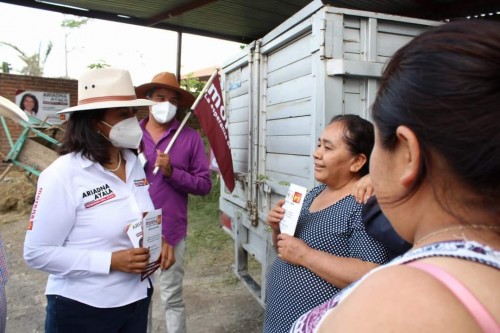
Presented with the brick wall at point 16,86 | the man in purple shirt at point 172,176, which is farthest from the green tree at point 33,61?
the man in purple shirt at point 172,176

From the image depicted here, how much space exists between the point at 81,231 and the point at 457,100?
160 cm

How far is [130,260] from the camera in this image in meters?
1.75

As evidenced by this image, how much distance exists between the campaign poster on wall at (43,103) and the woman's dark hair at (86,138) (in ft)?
23.8

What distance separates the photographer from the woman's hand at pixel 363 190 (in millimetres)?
1532

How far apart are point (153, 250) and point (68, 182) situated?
20.3 inches

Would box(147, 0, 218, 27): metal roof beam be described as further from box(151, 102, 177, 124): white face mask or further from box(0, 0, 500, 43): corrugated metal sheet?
box(151, 102, 177, 124): white face mask

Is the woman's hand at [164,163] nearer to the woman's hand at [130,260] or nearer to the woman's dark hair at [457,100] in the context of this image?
the woman's hand at [130,260]

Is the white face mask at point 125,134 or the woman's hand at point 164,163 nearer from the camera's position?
the white face mask at point 125,134

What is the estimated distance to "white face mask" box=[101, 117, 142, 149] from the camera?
1938 millimetres

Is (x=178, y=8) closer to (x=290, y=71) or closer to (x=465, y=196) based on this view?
(x=290, y=71)

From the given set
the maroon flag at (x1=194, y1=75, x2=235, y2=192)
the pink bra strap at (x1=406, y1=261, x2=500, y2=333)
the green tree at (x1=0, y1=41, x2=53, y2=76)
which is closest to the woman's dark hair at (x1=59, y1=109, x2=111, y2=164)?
the maroon flag at (x1=194, y1=75, x2=235, y2=192)

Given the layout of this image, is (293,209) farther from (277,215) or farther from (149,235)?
(149,235)

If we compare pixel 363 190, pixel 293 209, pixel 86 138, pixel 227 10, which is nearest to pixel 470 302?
pixel 363 190

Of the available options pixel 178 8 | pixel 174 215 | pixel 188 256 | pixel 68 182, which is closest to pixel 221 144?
pixel 174 215
